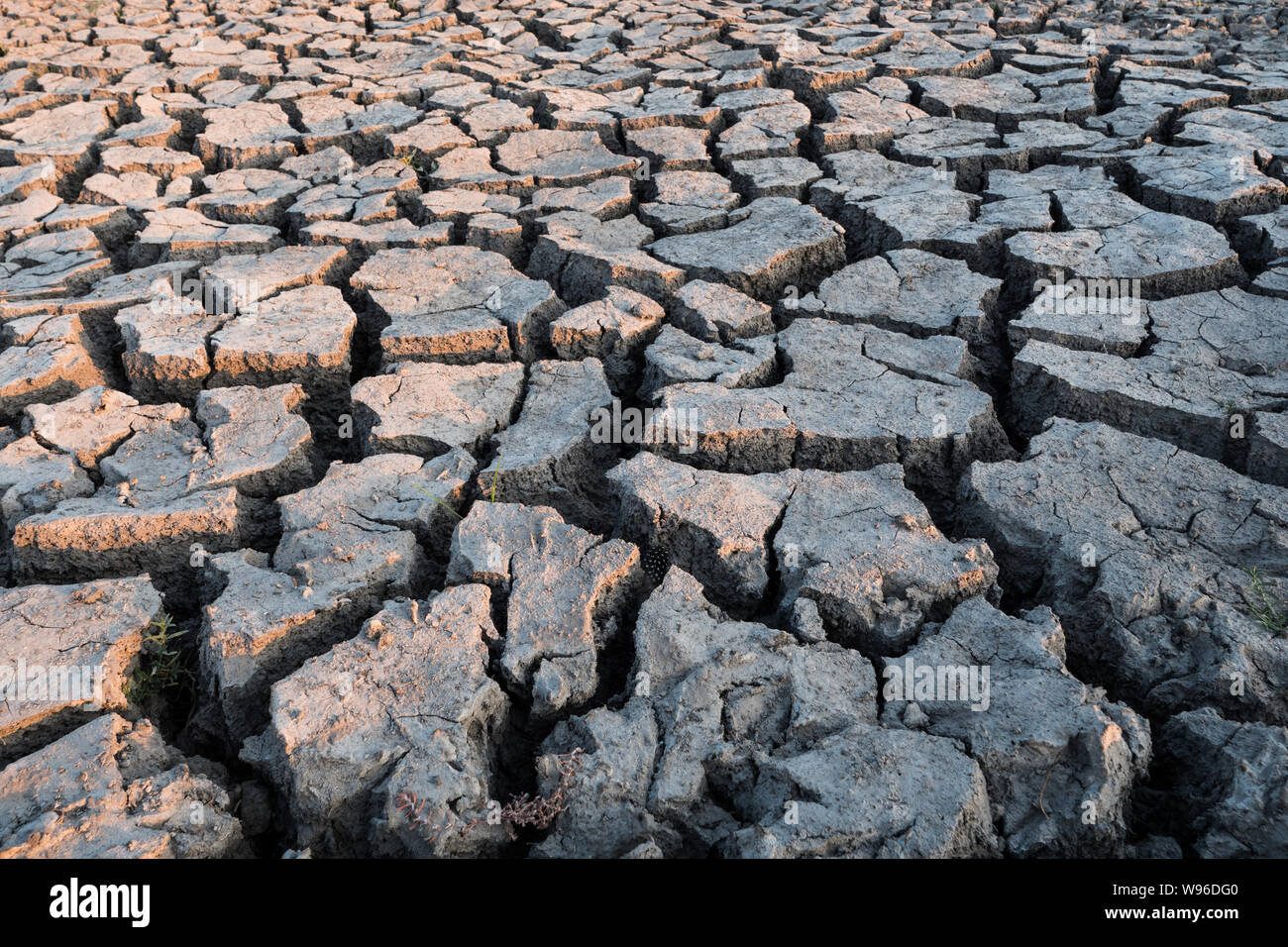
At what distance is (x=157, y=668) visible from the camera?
191 centimetres

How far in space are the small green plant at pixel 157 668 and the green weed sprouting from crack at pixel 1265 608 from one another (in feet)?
7.57

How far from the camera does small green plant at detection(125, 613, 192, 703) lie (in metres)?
1.88

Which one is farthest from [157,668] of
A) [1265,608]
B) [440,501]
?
[1265,608]

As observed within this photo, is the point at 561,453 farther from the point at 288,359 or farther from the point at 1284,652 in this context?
the point at 1284,652

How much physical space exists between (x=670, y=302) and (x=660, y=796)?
1.98 meters

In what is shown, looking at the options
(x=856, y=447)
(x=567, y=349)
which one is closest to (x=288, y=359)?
(x=567, y=349)

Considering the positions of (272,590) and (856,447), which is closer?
(272,590)

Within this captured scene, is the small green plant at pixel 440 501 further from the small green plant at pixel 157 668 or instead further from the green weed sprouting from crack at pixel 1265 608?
the green weed sprouting from crack at pixel 1265 608

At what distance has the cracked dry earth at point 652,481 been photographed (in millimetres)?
1592

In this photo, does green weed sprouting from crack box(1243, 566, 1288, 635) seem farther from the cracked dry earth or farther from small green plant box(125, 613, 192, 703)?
small green plant box(125, 613, 192, 703)

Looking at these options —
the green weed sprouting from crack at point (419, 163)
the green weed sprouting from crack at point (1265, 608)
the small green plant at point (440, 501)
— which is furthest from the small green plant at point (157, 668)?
the green weed sprouting from crack at point (419, 163)

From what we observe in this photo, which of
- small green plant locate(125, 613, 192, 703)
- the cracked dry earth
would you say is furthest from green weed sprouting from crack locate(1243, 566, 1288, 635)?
small green plant locate(125, 613, 192, 703)

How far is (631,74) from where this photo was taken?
5.36m

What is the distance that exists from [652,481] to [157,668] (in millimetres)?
1210
